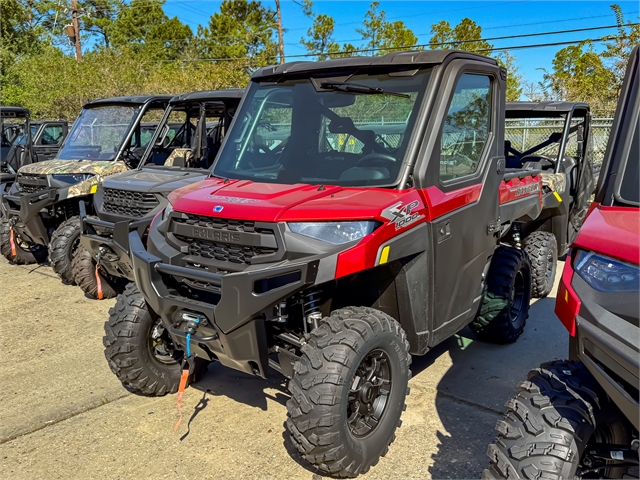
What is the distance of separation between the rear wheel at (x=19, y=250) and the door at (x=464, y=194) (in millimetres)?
7007

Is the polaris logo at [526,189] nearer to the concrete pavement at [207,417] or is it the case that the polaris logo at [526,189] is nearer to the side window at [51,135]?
the concrete pavement at [207,417]

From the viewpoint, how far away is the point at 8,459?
3.62 metres

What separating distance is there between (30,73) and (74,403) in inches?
1090

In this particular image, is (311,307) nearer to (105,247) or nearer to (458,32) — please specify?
(105,247)

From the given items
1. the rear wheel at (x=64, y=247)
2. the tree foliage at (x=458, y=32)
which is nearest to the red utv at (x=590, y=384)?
the rear wheel at (x=64, y=247)

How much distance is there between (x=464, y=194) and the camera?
3.96 m

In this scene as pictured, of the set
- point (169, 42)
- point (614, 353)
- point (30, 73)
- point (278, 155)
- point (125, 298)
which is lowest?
point (125, 298)

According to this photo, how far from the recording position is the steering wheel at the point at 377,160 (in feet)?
12.0

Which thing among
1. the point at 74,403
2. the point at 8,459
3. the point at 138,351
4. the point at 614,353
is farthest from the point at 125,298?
the point at 614,353

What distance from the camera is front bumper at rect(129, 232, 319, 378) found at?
301 cm

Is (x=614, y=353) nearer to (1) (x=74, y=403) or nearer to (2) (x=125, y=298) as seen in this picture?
(2) (x=125, y=298)

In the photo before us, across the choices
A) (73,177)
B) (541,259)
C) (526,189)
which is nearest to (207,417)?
(526,189)

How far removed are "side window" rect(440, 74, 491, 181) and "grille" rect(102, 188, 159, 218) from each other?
3.47 m

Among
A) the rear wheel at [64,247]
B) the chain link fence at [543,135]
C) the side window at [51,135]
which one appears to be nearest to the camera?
the rear wheel at [64,247]
